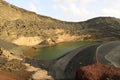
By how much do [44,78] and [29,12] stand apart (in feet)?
207

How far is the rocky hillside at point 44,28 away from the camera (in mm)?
78438

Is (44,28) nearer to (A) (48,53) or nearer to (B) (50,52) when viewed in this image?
(B) (50,52)

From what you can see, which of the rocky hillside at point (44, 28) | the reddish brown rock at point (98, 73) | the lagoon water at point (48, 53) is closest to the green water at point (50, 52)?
the lagoon water at point (48, 53)

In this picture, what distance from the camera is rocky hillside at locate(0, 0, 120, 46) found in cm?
7844

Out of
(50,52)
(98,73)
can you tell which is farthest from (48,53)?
(98,73)

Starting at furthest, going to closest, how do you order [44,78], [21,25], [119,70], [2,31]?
[21,25], [2,31], [44,78], [119,70]

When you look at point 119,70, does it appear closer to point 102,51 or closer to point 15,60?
point 102,51

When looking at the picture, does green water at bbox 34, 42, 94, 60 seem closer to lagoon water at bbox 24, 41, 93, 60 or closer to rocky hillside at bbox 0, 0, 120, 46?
lagoon water at bbox 24, 41, 93, 60

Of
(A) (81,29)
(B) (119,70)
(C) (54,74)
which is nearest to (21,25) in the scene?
(A) (81,29)

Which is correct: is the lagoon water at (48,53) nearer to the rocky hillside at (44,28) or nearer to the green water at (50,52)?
the green water at (50,52)

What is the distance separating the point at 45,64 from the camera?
4412cm

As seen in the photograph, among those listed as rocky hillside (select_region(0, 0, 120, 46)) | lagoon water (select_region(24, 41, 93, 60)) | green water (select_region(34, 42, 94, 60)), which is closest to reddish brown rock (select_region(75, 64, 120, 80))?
lagoon water (select_region(24, 41, 93, 60))

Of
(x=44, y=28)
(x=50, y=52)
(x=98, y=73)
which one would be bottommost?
(x=50, y=52)

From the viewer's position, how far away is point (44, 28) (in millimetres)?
90625
